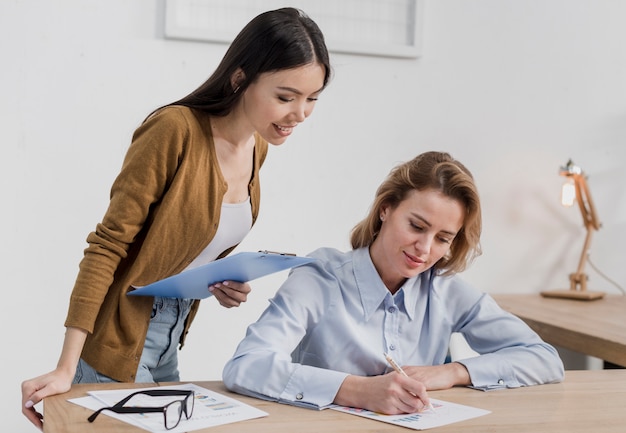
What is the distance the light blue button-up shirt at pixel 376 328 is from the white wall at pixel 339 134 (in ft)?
3.61

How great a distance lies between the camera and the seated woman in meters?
1.60

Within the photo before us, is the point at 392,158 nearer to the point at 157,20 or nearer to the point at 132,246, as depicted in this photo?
the point at 157,20

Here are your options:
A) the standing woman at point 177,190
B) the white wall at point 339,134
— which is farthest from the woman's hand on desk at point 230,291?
the white wall at point 339,134

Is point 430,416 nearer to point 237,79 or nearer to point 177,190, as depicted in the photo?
point 177,190

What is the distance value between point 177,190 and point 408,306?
518 millimetres

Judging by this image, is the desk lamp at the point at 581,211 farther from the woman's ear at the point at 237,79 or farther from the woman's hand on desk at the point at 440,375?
the woman's ear at the point at 237,79

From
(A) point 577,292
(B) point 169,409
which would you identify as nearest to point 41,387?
(B) point 169,409

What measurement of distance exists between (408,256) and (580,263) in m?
1.72

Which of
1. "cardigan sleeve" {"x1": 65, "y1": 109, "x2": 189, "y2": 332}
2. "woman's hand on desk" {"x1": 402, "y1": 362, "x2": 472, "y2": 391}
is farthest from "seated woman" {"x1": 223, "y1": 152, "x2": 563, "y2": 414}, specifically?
"cardigan sleeve" {"x1": 65, "y1": 109, "x2": 189, "y2": 332}

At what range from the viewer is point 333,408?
139 centimetres

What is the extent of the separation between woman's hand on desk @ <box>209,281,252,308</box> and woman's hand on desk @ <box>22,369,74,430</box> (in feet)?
1.09

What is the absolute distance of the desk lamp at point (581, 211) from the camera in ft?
10.2

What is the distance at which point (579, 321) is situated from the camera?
2.62 m

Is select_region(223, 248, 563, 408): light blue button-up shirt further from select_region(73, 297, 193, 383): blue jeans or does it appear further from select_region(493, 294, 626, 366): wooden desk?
→ select_region(493, 294, 626, 366): wooden desk
